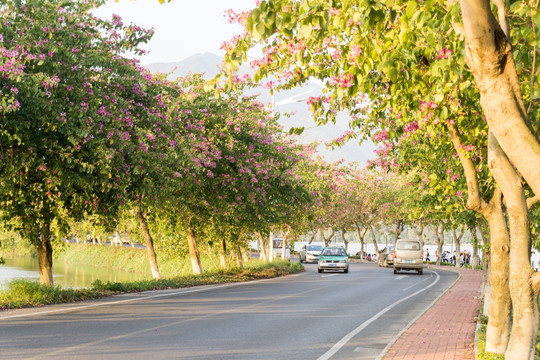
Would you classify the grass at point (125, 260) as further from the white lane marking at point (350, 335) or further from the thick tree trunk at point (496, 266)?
the thick tree trunk at point (496, 266)

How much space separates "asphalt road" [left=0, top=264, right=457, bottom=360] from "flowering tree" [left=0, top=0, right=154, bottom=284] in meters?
3.37

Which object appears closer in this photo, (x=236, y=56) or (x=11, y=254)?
(x=236, y=56)

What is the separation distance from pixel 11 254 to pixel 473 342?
3002 inches

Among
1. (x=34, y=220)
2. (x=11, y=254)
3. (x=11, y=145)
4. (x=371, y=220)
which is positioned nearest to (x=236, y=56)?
(x=11, y=145)

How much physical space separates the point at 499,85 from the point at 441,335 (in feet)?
25.6

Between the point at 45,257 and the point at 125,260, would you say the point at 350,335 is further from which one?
the point at 125,260

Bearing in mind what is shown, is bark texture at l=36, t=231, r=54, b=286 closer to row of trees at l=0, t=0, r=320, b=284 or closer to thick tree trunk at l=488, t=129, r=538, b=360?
row of trees at l=0, t=0, r=320, b=284

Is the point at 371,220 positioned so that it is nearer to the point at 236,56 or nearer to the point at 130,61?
the point at 130,61

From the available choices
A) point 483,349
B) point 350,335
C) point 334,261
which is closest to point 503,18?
point 483,349

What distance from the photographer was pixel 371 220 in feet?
224

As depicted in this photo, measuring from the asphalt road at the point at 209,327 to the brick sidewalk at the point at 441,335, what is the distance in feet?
1.27

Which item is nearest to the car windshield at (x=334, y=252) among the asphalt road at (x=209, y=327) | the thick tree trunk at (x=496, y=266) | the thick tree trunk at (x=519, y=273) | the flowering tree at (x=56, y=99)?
the asphalt road at (x=209, y=327)

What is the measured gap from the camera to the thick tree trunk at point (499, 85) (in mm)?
5578

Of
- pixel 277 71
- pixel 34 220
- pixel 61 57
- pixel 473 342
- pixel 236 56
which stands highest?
pixel 61 57
